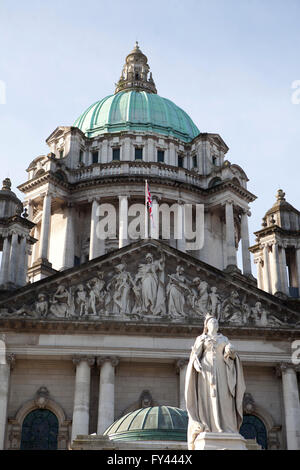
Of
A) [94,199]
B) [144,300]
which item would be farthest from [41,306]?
[94,199]

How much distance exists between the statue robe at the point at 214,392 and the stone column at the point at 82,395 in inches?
740

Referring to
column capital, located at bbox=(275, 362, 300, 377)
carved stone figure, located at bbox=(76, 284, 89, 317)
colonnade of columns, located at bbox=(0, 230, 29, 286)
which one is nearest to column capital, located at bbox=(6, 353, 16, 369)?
carved stone figure, located at bbox=(76, 284, 89, 317)

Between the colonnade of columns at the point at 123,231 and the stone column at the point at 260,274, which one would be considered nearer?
the stone column at the point at 260,274

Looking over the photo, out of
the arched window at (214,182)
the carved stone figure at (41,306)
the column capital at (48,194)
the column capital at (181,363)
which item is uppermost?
the arched window at (214,182)

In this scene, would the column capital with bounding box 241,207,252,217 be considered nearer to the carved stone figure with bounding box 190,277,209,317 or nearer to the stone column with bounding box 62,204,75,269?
the stone column with bounding box 62,204,75,269

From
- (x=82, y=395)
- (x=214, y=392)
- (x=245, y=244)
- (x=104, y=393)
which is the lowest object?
(x=214, y=392)

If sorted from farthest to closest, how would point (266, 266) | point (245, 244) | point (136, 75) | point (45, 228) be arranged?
point (136, 75)
point (245, 244)
point (45, 228)
point (266, 266)

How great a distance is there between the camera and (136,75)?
63875mm

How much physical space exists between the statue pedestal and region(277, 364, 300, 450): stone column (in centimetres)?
2024

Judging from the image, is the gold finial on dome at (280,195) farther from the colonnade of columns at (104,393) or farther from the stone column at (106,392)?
the stone column at (106,392)

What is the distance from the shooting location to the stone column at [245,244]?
49688 mm

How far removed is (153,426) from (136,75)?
159 feet

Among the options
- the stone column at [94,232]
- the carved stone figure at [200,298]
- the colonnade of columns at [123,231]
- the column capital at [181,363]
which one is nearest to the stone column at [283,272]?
the carved stone figure at [200,298]

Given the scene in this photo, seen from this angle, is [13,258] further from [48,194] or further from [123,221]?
[48,194]
